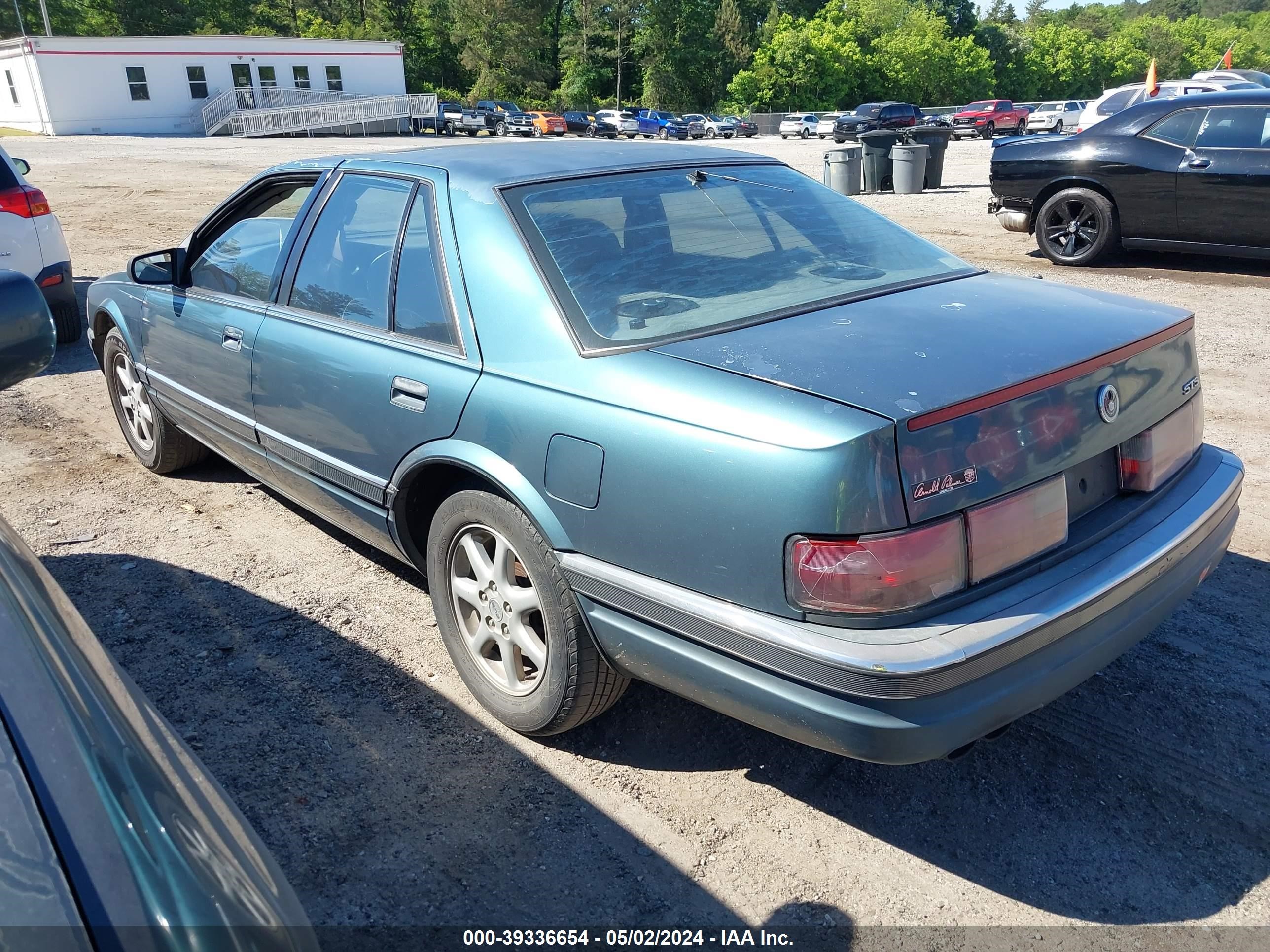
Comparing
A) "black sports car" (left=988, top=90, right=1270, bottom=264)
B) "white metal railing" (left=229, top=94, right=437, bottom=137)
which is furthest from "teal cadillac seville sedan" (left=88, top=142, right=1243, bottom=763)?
"white metal railing" (left=229, top=94, right=437, bottom=137)

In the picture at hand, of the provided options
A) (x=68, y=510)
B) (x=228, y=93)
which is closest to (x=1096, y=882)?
(x=68, y=510)

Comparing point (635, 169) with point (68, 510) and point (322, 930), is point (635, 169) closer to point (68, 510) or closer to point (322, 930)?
point (322, 930)

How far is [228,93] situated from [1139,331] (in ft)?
166

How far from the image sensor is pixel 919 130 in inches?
667

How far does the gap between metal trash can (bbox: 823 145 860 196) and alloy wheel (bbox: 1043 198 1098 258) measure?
6111 mm

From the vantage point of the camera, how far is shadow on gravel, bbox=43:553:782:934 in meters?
2.45

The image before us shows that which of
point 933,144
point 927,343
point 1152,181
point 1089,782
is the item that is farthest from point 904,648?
point 933,144

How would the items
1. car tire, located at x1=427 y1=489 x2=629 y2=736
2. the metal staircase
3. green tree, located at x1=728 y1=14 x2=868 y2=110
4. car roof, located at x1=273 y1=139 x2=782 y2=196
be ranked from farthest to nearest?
green tree, located at x1=728 y1=14 x2=868 y2=110, the metal staircase, car roof, located at x1=273 y1=139 x2=782 y2=196, car tire, located at x1=427 y1=489 x2=629 y2=736

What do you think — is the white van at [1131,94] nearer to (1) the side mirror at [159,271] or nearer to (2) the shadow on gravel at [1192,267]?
(2) the shadow on gravel at [1192,267]

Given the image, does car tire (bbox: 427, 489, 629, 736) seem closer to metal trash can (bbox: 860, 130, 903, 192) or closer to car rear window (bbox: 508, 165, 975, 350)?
car rear window (bbox: 508, 165, 975, 350)

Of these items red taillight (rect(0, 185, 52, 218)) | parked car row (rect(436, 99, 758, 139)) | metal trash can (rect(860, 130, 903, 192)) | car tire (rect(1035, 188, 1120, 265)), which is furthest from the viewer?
parked car row (rect(436, 99, 758, 139))

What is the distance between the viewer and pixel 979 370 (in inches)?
94.4

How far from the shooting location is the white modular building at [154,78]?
141 ft

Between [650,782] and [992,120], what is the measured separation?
1884 inches
